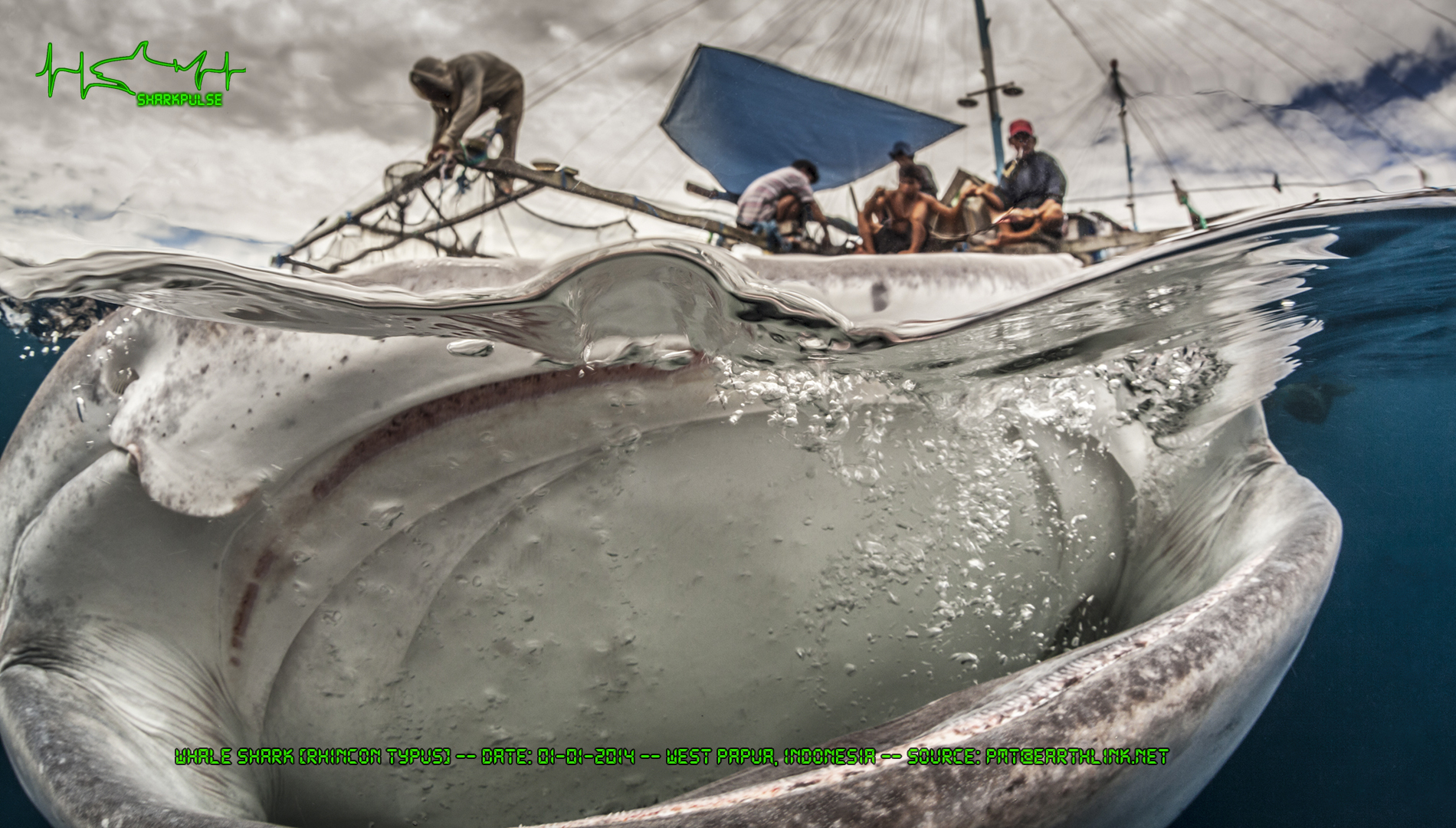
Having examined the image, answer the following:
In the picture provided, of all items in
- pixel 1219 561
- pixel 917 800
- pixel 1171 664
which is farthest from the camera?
pixel 1219 561

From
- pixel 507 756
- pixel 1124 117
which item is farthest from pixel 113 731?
pixel 1124 117

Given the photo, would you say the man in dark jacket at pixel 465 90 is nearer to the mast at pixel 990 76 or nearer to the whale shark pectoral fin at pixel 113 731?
the mast at pixel 990 76

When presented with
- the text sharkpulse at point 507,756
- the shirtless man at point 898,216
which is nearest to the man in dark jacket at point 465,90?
the shirtless man at point 898,216

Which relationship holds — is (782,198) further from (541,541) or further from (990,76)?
(541,541)

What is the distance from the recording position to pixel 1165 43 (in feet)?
3.32

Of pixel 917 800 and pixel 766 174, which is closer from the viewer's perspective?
pixel 917 800

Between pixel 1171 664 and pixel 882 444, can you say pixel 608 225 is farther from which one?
pixel 1171 664

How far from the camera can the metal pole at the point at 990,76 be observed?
0.89 meters

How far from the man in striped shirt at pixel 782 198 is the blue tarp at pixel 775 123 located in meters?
0.01

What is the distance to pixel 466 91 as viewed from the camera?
787mm

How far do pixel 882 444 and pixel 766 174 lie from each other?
1.63 feet

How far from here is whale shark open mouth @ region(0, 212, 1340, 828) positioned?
98 centimetres

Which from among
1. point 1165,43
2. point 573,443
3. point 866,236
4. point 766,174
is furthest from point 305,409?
point 1165,43

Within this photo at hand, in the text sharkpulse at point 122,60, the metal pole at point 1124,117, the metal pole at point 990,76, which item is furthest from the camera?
the metal pole at point 1124,117
